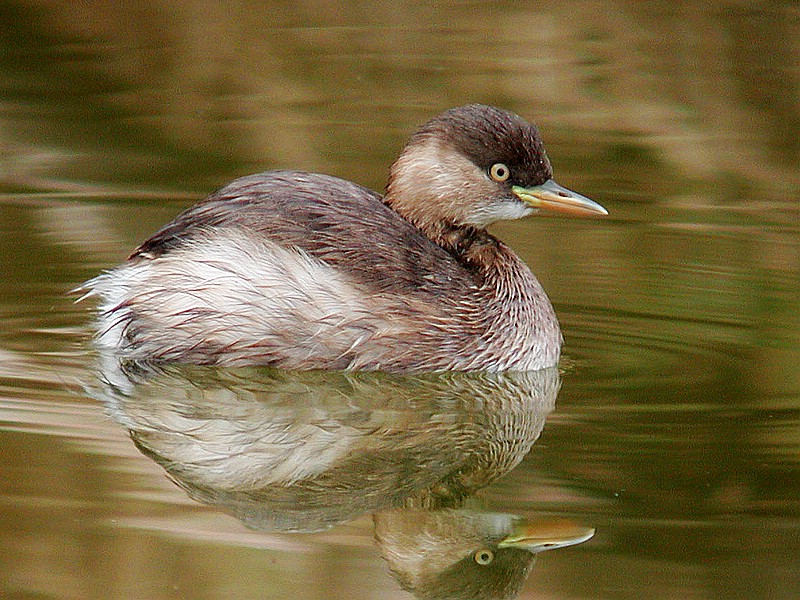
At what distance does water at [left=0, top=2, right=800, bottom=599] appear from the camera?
4.11 metres

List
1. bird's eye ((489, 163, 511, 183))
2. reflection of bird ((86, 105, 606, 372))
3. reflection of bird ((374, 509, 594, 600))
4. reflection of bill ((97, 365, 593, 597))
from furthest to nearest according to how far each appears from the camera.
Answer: bird's eye ((489, 163, 511, 183)), reflection of bird ((86, 105, 606, 372)), reflection of bill ((97, 365, 593, 597)), reflection of bird ((374, 509, 594, 600))

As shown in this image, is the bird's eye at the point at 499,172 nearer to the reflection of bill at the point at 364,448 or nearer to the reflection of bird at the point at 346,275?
the reflection of bird at the point at 346,275

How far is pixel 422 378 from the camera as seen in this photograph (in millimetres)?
5777

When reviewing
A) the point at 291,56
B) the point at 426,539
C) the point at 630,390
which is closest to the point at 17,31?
the point at 291,56

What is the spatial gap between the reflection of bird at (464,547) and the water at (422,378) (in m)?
0.01

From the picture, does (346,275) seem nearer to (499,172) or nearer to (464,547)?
(499,172)

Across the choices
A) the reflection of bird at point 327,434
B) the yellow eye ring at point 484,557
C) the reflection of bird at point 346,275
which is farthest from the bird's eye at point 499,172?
the yellow eye ring at point 484,557

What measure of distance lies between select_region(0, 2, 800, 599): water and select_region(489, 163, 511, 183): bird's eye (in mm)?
727

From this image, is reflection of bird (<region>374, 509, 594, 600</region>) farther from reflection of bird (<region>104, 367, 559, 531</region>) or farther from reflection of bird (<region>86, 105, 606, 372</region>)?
reflection of bird (<region>86, 105, 606, 372</region>)

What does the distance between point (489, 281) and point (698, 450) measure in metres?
1.35

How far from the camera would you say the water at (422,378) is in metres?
4.11

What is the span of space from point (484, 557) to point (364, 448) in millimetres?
943

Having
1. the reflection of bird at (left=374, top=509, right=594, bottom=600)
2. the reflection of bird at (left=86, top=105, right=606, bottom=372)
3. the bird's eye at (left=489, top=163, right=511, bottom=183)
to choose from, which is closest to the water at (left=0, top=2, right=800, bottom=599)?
the reflection of bird at (left=374, top=509, right=594, bottom=600)

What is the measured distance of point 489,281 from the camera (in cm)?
607
